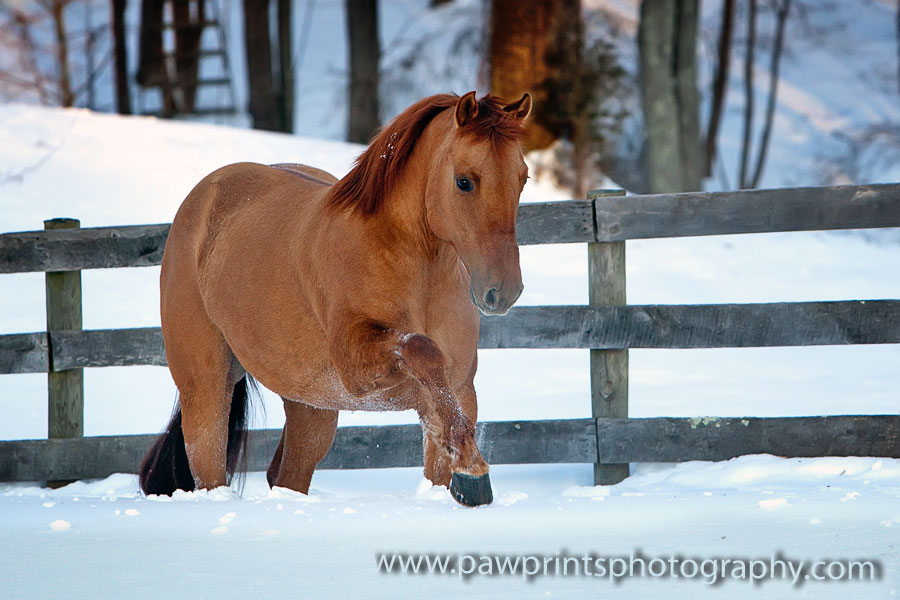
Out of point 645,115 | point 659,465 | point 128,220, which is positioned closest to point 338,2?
point 645,115

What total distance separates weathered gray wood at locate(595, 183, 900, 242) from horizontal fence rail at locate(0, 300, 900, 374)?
0.38 m

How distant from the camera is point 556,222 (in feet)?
16.6

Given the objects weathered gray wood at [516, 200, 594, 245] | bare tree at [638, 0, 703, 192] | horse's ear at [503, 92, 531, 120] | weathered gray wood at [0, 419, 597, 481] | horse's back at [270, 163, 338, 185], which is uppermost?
bare tree at [638, 0, 703, 192]

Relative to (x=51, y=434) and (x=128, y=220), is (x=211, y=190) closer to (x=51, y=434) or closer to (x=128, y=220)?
(x=51, y=434)

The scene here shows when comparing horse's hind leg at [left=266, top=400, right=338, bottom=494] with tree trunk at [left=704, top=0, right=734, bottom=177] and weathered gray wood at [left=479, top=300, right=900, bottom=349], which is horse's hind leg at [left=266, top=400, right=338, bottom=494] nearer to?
weathered gray wood at [left=479, top=300, right=900, bottom=349]

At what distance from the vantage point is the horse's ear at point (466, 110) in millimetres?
3225

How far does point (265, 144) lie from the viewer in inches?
457

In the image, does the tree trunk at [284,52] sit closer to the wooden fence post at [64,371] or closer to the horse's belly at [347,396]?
the wooden fence post at [64,371]

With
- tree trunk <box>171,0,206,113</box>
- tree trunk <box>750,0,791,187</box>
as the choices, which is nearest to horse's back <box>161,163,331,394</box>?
tree trunk <box>171,0,206,113</box>

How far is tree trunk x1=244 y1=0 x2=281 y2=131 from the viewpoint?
1405cm

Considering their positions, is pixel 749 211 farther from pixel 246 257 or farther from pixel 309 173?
pixel 246 257

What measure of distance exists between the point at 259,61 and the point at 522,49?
4130 millimetres

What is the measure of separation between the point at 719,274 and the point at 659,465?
505 cm


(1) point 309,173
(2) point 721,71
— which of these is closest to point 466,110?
(1) point 309,173
